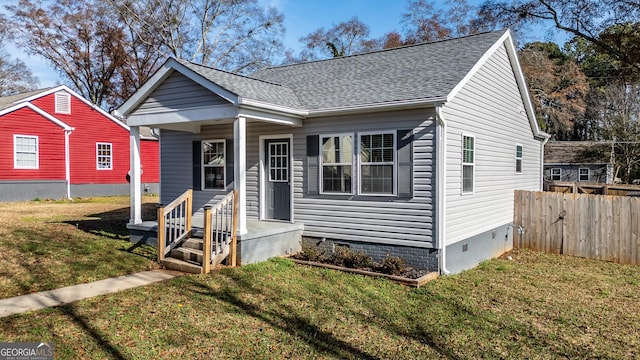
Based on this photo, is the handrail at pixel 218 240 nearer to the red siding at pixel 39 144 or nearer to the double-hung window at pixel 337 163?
the double-hung window at pixel 337 163

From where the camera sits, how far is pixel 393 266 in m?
7.80

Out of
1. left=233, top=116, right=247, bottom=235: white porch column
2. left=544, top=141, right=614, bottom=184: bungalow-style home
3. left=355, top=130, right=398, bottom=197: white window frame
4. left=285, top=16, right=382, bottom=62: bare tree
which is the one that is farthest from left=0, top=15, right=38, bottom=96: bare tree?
left=544, top=141, right=614, bottom=184: bungalow-style home

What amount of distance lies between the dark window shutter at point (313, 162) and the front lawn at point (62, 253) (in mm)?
3411

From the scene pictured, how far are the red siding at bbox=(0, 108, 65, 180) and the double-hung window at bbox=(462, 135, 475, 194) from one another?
19.3m

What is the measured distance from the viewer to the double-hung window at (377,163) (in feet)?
27.4

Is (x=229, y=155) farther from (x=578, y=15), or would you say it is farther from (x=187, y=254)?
(x=578, y=15)

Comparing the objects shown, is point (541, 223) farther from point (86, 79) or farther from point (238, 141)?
point (86, 79)

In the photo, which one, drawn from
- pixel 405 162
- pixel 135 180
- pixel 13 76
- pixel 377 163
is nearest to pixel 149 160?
pixel 135 180

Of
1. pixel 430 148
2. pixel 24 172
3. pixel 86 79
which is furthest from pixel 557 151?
pixel 86 79

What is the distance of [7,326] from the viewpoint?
4812mm

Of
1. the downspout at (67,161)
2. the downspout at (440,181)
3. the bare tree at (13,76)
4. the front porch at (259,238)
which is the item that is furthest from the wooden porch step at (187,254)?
the bare tree at (13,76)

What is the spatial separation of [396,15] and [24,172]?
1015 inches

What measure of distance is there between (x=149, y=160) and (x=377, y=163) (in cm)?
2070

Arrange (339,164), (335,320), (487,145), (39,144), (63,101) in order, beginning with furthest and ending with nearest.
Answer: (63,101) → (39,144) → (487,145) → (339,164) → (335,320)
